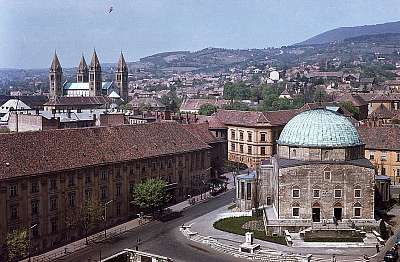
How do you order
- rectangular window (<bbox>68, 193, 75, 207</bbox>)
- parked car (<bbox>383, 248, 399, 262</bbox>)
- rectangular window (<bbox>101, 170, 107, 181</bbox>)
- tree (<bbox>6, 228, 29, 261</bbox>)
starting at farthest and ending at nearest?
rectangular window (<bbox>101, 170, 107, 181</bbox>) → rectangular window (<bbox>68, 193, 75, 207</bbox>) → parked car (<bbox>383, 248, 399, 262</bbox>) → tree (<bbox>6, 228, 29, 261</bbox>)

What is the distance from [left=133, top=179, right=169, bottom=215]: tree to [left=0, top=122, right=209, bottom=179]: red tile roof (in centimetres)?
466

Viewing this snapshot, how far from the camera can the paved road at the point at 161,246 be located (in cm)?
6925

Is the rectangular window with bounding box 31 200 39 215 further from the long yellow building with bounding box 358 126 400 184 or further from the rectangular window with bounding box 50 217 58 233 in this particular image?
the long yellow building with bounding box 358 126 400 184

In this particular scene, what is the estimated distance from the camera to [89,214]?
7475 centimetres

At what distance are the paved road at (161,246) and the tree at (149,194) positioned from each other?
9.37ft

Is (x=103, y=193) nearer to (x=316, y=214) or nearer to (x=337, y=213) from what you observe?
(x=316, y=214)

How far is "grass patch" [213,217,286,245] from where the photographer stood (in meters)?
74.5

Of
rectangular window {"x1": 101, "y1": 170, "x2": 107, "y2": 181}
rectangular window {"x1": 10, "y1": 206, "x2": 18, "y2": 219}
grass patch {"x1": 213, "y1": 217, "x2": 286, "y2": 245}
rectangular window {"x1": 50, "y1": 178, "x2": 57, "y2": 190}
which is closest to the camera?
rectangular window {"x1": 10, "y1": 206, "x2": 18, "y2": 219}

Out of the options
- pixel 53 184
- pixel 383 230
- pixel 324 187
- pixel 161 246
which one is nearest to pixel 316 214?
pixel 324 187

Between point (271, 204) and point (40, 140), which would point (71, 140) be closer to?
point (40, 140)

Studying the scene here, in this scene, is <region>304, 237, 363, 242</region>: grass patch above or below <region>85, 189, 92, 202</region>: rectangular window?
below

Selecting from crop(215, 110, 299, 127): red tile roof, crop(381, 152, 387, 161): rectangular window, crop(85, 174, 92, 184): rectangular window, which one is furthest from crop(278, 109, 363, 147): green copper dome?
crop(215, 110, 299, 127): red tile roof

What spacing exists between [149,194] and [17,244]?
75.5 ft

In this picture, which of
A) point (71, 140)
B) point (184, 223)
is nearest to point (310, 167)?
point (184, 223)
